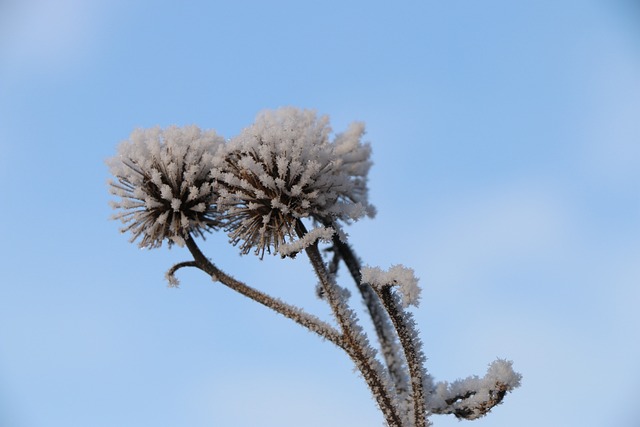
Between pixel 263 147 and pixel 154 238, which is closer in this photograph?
pixel 263 147

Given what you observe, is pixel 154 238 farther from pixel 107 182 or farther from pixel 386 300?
pixel 386 300

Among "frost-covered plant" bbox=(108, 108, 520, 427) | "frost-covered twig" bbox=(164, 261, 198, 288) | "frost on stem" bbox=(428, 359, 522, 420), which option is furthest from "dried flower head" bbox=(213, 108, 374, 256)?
"frost on stem" bbox=(428, 359, 522, 420)

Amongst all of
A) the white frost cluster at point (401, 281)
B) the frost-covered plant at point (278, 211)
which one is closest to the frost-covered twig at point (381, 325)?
the frost-covered plant at point (278, 211)

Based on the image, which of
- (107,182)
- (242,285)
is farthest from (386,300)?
(107,182)

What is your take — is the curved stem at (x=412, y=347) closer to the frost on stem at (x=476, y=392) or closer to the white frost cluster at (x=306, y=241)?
the frost on stem at (x=476, y=392)

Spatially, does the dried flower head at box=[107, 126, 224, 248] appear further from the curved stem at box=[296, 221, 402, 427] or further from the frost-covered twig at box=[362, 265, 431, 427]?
the frost-covered twig at box=[362, 265, 431, 427]

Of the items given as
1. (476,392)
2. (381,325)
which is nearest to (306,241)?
(476,392)
